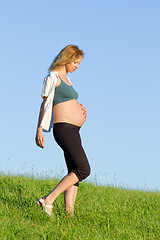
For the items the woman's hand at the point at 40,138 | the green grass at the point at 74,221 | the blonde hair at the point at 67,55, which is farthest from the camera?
the blonde hair at the point at 67,55

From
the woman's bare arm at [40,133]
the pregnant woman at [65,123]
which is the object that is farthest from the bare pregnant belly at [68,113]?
the woman's bare arm at [40,133]

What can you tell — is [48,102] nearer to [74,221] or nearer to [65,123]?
[65,123]

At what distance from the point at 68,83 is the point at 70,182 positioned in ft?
4.71

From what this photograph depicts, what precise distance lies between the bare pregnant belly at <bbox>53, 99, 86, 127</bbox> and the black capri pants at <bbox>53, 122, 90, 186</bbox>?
Answer: 0.23 feet

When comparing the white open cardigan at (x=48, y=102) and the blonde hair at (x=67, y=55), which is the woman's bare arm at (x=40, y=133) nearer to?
the white open cardigan at (x=48, y=102)

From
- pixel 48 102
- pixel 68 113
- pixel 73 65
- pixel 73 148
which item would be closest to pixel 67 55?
Answer: pixel 73 65

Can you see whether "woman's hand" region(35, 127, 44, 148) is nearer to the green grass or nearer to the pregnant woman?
the pregnant woman

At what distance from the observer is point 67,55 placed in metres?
4.99

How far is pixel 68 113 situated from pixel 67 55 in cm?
87

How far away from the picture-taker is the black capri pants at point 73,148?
473 cm

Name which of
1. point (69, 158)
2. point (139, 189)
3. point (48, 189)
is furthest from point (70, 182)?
point (139, 189)

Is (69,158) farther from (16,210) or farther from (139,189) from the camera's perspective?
(139,189)

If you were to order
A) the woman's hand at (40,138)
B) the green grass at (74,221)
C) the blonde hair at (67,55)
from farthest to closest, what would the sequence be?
the blonde hair at (67,55), the woman's hand at (40,138), the green grass at (74,221)

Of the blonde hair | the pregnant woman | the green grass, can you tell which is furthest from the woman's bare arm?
the green grass
